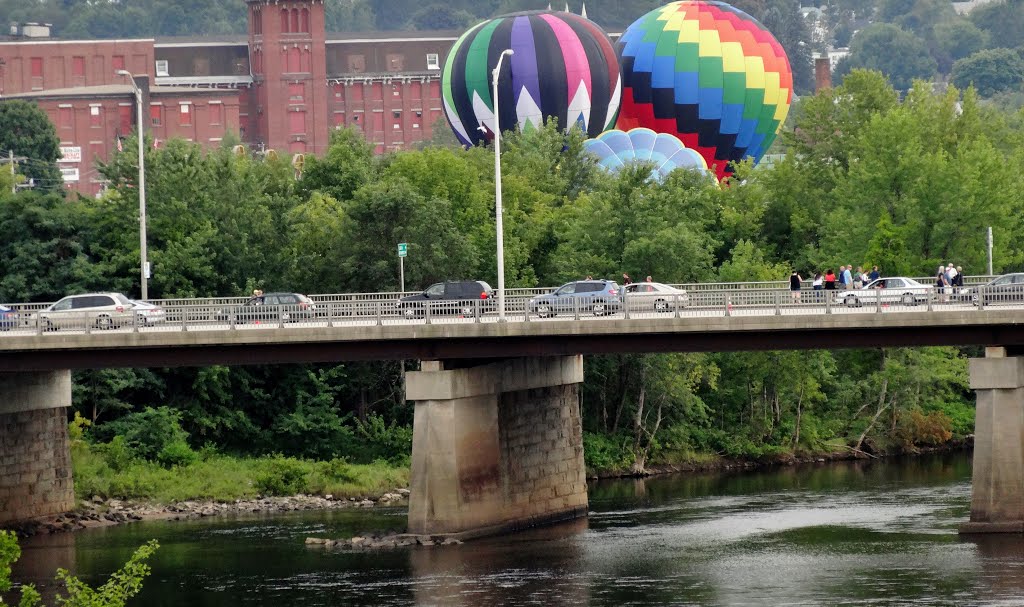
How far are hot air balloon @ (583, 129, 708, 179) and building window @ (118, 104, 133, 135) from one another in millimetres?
81863

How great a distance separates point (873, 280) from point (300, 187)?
36.5m

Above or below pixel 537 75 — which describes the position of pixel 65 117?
above

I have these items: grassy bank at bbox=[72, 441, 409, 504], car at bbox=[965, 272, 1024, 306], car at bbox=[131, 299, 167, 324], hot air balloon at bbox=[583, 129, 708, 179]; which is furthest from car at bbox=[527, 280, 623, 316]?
hot air balloon at bbox=[583, 129, 708, 179]

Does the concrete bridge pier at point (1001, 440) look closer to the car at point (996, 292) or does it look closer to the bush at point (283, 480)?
the car at point (996, 292)

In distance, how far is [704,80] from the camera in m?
130

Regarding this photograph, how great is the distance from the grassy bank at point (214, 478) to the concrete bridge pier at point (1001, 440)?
2567 cm

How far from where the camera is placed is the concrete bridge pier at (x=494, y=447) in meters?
68.9

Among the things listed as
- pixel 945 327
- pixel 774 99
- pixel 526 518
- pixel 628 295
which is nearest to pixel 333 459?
pixel 526 518

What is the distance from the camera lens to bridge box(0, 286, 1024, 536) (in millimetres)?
66625

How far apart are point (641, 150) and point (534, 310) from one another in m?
53.4

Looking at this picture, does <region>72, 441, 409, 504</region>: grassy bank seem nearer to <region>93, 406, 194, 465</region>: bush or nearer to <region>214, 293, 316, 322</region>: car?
<region>93, 406, 194, 465</region>: bush

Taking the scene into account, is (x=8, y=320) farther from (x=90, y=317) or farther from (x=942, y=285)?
(x=942, y=285)

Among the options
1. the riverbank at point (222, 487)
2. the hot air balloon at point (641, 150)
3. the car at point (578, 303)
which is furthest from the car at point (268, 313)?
the hot air balloon at point (641, 150)

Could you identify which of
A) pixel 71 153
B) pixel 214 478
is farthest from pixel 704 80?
pixel 71 153
